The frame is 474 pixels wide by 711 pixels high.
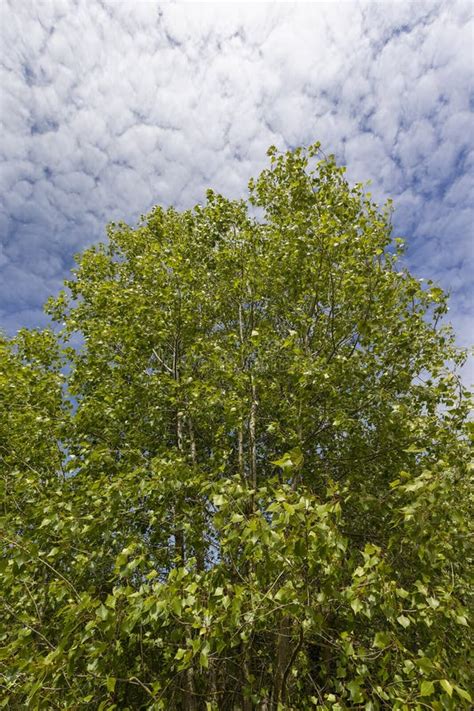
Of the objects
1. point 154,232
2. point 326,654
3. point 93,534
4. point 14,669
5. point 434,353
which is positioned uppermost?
point 154,232

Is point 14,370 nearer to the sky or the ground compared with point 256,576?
nearer to the sky

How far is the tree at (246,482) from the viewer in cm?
482

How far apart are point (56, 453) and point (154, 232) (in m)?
9.30

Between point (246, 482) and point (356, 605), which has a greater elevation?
point (246, 482)

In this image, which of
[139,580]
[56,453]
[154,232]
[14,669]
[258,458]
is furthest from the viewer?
[154,232]

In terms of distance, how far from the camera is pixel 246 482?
6309mm

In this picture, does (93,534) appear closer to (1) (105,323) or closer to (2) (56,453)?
(2) (56,453)

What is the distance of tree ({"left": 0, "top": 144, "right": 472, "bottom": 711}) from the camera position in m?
4.82

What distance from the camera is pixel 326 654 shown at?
8773mm

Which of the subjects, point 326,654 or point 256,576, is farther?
point 326,654

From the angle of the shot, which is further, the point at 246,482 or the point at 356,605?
the point at 246,482

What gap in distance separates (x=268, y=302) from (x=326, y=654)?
27.9ft

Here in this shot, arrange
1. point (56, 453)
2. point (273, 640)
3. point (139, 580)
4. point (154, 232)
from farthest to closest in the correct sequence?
point (154, 232) → point (56, 453) → point (273, 640) → point (139, 580)

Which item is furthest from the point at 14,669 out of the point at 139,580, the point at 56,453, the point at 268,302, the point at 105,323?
the point at 268,302
